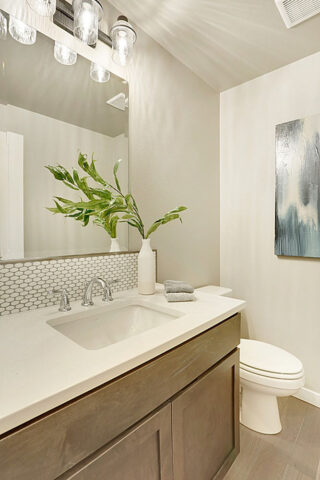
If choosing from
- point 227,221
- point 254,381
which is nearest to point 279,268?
point 227,221

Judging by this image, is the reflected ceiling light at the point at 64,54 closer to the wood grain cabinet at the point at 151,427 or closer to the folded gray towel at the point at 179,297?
the folded gray towel at the point at 179,297

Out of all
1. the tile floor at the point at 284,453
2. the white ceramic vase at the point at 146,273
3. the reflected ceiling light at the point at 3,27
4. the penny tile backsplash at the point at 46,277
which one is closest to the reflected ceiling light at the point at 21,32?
the reflected ceiling light at the point at 3,27

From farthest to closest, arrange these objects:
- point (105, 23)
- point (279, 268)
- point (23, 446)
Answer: point (279, 268) < point (105, 23) < point (23, 446)

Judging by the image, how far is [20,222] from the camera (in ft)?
3.58

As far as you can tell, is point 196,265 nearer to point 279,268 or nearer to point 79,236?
point 279,268

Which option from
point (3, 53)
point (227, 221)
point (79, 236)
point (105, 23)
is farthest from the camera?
point (227, 221)

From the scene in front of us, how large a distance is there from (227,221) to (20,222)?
1685 millimetres

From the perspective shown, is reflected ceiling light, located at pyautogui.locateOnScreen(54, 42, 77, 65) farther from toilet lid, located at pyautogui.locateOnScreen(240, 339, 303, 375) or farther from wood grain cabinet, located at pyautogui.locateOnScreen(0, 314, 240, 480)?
toilet lid, located at pyautogui.locateOnScreen(240, 339, 303, 375)

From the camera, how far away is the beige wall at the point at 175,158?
1.60 m

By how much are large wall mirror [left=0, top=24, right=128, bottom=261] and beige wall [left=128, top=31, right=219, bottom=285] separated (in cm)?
25

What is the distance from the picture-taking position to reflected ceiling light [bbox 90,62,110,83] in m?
1.34

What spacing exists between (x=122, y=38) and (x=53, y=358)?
5.15ft

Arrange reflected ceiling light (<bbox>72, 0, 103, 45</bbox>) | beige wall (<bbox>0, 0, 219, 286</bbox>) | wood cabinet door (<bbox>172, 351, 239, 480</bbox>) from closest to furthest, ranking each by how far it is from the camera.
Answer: wood cabinet door (<bbox>172, 351, 239, 480</bbox>) < reflected ceiling light (<bbox>72, 0, 103, 45</bbox>) < beige wall (<bbox>0, 0, 219, 286</bbox>)

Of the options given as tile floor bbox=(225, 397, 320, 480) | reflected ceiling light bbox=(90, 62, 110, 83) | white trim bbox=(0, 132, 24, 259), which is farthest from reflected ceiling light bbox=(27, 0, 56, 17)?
tile floor bbox=(225, 397, 320, 480)
